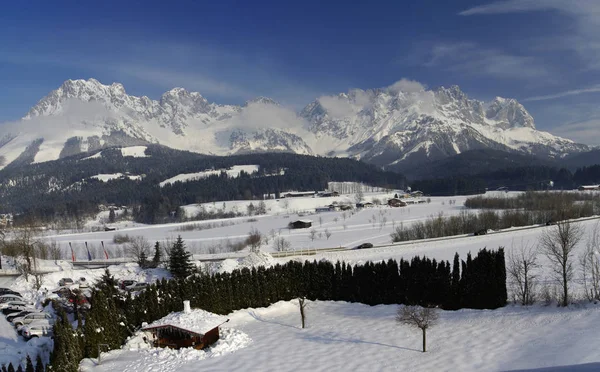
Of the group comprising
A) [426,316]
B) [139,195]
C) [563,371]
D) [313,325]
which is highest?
[139,195]

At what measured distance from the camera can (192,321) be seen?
90.9 feet

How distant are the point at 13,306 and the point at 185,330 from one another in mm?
16850

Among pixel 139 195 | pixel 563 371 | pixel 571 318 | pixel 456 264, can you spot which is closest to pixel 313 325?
pixel 456 264

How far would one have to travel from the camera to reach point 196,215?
145 metres

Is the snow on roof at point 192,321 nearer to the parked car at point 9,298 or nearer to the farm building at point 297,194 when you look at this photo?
the parked car at point 9,298

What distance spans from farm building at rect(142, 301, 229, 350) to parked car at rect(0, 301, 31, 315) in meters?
12.5

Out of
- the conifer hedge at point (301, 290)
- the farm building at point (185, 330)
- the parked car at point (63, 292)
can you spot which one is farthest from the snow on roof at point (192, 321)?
the parked car at point (63, 292)

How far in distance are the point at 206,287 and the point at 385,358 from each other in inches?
624

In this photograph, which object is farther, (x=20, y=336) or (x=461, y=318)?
(x=461, y=318)

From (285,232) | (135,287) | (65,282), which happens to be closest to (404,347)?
(135,287)

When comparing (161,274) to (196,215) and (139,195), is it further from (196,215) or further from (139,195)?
(139,195)

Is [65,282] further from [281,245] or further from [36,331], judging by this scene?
[281,245]

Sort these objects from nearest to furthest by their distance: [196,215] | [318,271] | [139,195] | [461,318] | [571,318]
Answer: [571,318], [461,318], [318,271], [196,215], [139,195]

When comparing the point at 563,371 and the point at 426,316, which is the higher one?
the point at 563,371
